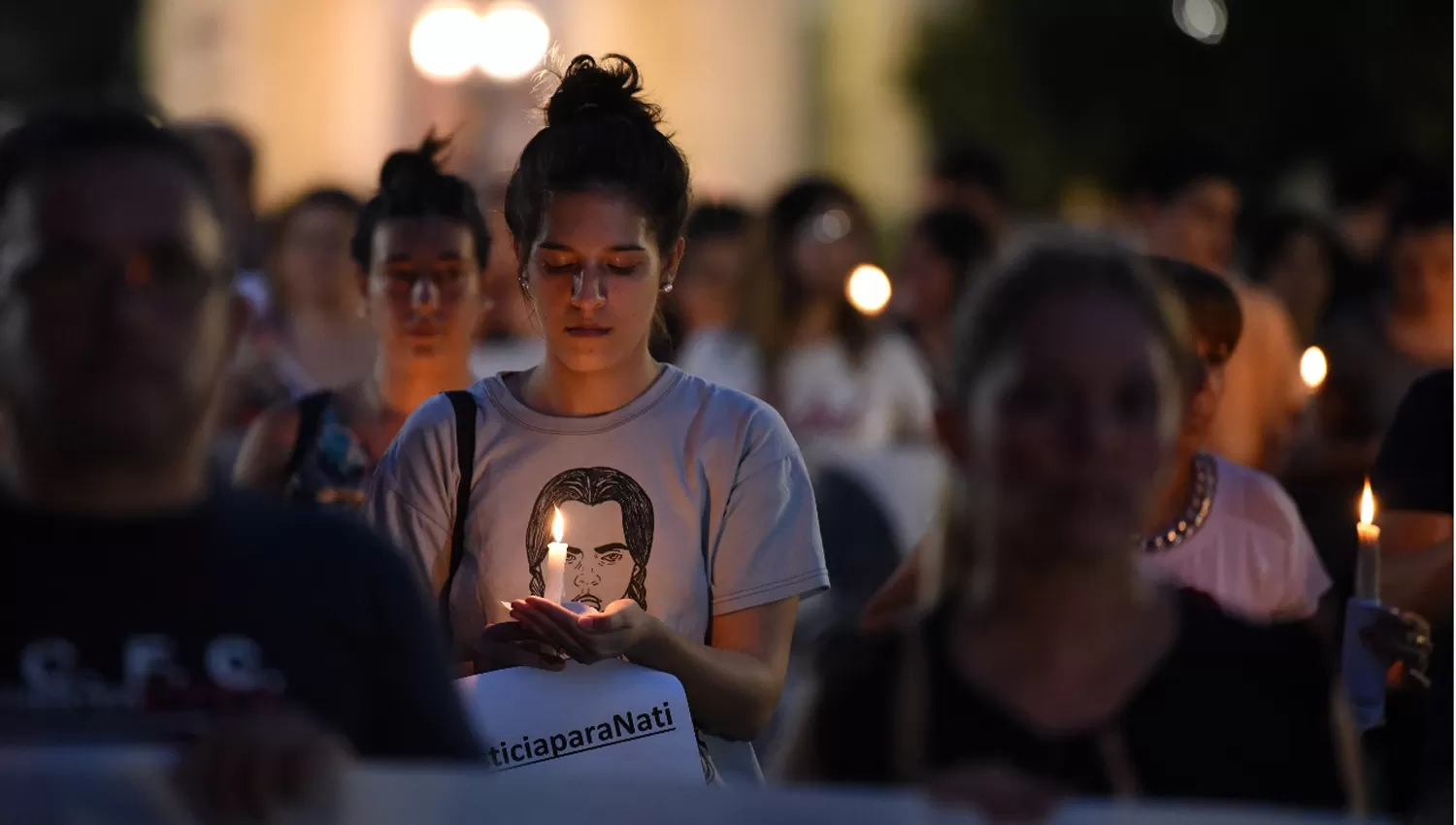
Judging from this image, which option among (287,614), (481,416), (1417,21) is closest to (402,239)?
(481,416)

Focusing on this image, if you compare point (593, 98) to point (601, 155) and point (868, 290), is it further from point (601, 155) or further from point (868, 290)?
point (868, 290)

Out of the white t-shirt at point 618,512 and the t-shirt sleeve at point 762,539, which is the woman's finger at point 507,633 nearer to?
the white t-shirt at point 618,512

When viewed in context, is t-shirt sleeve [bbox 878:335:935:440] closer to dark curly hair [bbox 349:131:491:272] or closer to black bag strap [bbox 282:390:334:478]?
dark curly hair [bbox 349:131:491:272]

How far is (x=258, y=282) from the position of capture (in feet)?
26.6

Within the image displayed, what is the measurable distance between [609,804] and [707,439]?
1.41 meters

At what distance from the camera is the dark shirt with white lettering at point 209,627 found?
7.81 feet

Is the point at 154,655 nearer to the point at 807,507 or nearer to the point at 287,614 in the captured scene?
the point at 287,614

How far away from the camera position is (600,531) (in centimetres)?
380

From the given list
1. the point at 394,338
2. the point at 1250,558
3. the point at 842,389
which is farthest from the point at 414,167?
the point at 842,389

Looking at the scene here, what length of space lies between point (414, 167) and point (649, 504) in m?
1.62

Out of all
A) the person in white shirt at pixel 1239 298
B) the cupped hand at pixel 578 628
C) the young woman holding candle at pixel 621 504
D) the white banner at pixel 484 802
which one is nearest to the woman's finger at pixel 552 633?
the cupped hand at pixel 578 628

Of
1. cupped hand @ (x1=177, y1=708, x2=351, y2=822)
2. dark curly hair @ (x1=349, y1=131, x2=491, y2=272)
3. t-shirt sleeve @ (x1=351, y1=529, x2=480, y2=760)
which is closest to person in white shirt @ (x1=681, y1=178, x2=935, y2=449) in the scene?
dark curly hair @ (x1=349, y1=131, x2=491, y2=272)

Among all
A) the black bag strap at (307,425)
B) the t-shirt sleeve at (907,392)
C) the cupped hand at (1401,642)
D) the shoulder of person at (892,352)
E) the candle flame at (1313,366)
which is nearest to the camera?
the cupped hand at (1401,642)

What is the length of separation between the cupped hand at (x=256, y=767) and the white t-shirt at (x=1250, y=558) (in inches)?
86.5
